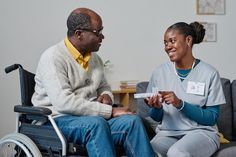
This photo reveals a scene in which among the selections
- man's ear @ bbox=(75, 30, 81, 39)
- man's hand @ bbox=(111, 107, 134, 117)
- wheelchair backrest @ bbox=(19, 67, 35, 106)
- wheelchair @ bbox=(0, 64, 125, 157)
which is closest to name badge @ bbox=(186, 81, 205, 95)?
man's hand @ bbox=(111, 107, 134, 117)

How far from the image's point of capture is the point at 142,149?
63.1 inches

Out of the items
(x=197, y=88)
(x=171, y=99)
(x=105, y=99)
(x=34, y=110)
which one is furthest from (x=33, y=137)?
(x=197, y=88)

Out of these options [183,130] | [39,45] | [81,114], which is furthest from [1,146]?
[39,45]

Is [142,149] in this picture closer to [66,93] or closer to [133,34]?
[66,93]

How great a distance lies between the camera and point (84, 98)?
1.85 meters

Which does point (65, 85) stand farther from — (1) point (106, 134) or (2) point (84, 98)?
(1) point (106, 134)

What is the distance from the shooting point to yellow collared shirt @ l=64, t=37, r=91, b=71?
1864 mm

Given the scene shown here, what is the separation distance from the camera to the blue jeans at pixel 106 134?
1549mm

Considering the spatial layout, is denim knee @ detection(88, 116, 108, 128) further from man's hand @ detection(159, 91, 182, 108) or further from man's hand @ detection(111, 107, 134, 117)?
man's hand @ detection(159, 91, 182, 108)

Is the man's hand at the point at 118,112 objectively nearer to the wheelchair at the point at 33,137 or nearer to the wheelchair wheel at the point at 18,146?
the wheelchair at the point at 33,137

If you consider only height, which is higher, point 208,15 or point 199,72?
point 208,15

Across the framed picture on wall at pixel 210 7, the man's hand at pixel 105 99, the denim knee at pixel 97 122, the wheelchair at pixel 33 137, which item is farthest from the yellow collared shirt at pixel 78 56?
the framed picture on wall at pixel 210 7

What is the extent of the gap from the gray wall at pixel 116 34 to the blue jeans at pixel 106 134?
1585 millimetres

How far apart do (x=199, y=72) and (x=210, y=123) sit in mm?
289
